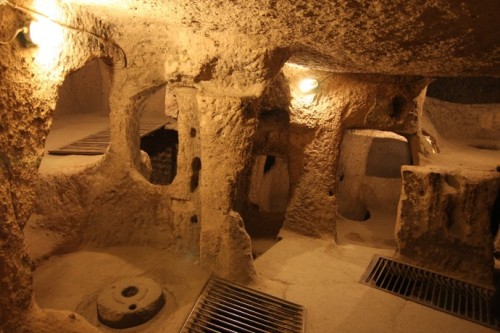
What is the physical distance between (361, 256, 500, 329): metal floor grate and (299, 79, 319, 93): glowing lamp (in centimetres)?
253

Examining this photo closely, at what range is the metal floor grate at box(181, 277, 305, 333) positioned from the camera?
307 cm

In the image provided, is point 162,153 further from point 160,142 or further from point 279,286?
point 279,286

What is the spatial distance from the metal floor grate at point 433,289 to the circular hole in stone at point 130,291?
2.57 m

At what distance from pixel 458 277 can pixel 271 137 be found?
10.6ft

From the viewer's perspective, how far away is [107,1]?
263cm

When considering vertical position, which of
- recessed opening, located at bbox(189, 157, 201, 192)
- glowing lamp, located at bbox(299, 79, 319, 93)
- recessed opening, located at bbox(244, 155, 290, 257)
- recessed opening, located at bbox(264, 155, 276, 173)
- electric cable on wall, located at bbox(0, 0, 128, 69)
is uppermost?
electric cable on wall, located at bbox(0, 0, 128, 69)

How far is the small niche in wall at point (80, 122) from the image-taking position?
4.70 metres

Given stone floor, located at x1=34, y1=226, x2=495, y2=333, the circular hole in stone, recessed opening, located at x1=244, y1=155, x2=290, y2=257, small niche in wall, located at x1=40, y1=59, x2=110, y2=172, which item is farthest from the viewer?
recessed opening, located at x1=244, y1=155, x2=290, y2=257

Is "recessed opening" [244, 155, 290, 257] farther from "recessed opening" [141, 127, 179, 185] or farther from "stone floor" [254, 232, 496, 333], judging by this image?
"recessed opening" [141, 127, 179, 185]

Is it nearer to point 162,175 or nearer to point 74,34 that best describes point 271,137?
point 74,34

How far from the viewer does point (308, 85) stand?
4.81 meters

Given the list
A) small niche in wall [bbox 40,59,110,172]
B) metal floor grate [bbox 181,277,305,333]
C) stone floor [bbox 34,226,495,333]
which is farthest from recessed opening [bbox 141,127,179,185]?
metal floor grate [bbox 181,277,305,333]

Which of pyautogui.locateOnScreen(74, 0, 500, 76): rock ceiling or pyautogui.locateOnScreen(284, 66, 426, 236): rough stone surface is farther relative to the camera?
pyautogui.locateOnScreen(284, 66, 426, 236): rough stone surface

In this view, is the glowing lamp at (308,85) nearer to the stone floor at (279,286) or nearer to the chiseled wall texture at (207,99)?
the chiseled wall texture at (207,99)
